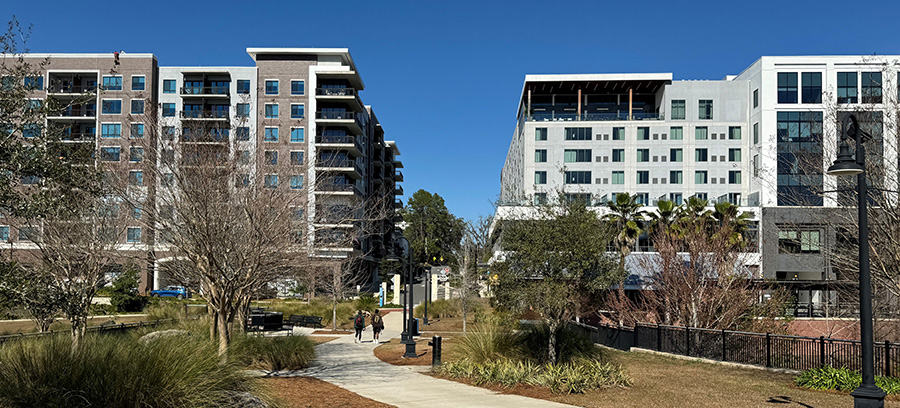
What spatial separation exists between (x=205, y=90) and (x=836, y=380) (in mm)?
65177

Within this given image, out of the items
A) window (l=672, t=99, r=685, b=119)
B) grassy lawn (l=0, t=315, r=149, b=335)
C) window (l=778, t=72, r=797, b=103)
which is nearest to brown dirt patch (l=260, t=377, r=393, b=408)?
grassy lawn (l=0, t=315, r=149, b=335)

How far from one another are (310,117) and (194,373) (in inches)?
2396

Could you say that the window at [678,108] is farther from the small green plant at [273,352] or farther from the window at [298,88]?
the small green plant at [273,352]

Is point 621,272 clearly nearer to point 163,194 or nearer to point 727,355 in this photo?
point 727,355

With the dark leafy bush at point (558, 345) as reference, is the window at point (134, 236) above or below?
above

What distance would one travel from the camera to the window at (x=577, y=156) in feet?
219

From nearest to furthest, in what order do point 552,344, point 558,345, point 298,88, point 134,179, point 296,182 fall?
1. point 134,179
2. point 552,344
3. point 558,345
4. point 296,182
5. point 298,88

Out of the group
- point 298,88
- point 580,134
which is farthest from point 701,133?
point 298,88

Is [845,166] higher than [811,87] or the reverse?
the reverse

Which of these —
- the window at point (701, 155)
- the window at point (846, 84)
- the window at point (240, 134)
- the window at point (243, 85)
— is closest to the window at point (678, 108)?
the window at point (701, 155)

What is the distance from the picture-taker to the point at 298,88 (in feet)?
227

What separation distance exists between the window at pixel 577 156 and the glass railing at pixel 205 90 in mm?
35449

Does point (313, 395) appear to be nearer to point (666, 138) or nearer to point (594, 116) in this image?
point (594, 116)

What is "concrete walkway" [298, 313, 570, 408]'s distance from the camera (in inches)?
539
